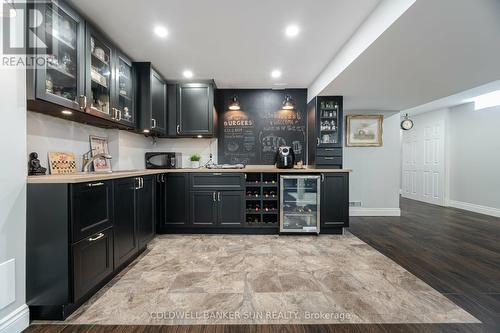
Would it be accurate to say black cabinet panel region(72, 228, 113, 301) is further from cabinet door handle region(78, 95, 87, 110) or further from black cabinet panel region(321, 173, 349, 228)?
black cabinet panel region(321, 173, 349, 228)

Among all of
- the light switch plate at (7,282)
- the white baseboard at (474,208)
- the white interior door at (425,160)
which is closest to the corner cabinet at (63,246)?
the light switch plate at (7,282)

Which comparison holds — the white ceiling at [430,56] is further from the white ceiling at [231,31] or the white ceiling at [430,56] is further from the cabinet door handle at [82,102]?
the cabinet door handle at [82,102]

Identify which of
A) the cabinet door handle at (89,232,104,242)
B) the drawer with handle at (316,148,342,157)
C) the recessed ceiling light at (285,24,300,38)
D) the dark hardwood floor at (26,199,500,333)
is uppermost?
the recessed ceiling light at (285,24,300,38)

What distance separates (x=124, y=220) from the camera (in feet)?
7.74

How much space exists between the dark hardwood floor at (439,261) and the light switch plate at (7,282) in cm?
30

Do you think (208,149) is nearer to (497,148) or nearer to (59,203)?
(59,203)

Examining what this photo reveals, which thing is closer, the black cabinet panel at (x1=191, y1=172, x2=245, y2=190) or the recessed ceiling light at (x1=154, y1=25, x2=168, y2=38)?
the recessed ceiling light at (x1=154, y1=25, x2=168, y2=38)

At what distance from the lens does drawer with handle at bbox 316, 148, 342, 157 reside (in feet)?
12.8

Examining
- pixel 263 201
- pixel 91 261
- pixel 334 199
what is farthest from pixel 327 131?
pixel 91 261

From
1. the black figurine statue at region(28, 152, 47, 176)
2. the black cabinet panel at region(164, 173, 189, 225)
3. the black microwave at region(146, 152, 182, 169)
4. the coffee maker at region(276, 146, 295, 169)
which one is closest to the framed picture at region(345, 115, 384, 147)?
the coffee maker at region(276, 146, 295, 169)

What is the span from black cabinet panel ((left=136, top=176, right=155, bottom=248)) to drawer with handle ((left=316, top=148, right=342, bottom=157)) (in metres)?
2.71

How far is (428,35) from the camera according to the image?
1.94 meters

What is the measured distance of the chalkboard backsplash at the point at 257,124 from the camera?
4.21m

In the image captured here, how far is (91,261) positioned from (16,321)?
506mm
